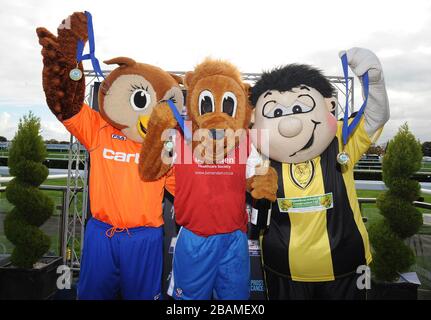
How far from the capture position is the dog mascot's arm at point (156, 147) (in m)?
2.15

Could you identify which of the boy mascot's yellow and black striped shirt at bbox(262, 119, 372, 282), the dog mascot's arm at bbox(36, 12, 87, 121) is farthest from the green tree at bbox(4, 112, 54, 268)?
the boy mascot's yellow and black striped shirt at bbox(262, 119, 372, 282)

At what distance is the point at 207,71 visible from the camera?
2217mm

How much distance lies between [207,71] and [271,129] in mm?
602

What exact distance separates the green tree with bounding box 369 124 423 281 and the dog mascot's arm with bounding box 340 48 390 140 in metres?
2.05

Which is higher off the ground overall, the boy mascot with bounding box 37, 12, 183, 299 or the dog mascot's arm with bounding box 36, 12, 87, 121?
the dog mascot's arm with bounding box 36, 12, 87, 121

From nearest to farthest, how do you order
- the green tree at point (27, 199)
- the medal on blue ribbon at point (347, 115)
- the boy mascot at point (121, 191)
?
1. the medal on blue ribbon at point (347, 115)
2. the boy mascot at point (121, 191)
3. the green tree at point (27, 199)

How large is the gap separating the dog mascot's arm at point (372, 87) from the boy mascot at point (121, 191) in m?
1.29

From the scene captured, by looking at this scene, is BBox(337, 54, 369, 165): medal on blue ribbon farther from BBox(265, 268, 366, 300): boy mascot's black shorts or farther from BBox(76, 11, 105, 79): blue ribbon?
BBox(76, 11, 105, 79): blue ribbon

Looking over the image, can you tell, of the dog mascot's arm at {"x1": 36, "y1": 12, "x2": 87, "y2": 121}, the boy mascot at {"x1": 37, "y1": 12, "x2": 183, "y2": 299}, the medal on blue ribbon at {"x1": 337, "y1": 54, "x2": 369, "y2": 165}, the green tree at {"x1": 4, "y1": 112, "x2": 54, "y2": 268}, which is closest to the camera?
the medal on blue ribbon at {"x1": 337, "y1": 54, "x2": 369, "y2": 165}

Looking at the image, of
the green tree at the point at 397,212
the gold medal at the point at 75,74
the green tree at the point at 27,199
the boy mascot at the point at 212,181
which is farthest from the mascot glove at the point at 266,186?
the green tree at the point at 27,199

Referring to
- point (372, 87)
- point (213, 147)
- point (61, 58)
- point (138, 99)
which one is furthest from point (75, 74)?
point (372, 87)

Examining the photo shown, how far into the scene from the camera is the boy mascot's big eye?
7.80 ft

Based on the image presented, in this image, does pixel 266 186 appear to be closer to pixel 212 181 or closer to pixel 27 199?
pixel 212 181

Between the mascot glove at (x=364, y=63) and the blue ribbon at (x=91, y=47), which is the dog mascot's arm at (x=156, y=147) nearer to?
the blue ribbon at (x=91, y=47)
